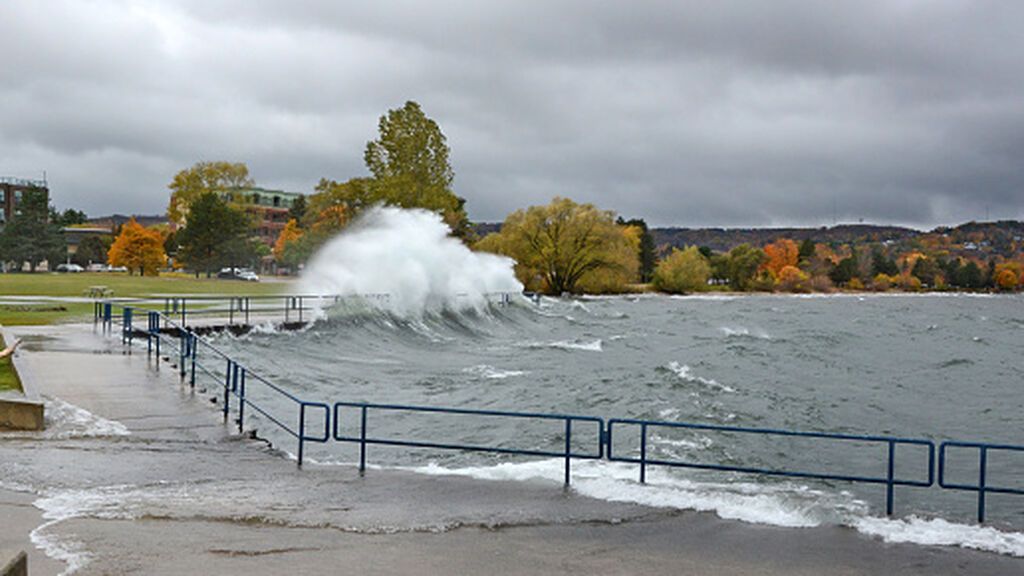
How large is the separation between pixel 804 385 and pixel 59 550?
2490cm

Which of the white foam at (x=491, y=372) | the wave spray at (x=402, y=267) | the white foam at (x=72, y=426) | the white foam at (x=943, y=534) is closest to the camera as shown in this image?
the white foam at (x=943, y=534)

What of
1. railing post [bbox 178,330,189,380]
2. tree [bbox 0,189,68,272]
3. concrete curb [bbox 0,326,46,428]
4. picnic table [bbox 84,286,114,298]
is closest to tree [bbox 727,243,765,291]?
tree [bbox 0,189,68,272]

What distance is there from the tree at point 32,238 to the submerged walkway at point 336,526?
96.9m

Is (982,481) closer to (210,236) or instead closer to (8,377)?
(8,377)

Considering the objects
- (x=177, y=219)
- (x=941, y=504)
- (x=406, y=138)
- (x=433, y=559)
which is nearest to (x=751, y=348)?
(x=941, y=504)

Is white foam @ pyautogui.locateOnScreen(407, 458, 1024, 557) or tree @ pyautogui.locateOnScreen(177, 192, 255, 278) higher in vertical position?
tree @ pyautogui.locateOnScreen(177, 192, 255, 278)

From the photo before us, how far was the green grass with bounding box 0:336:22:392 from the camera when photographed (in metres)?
17.5

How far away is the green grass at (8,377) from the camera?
57.4 feet

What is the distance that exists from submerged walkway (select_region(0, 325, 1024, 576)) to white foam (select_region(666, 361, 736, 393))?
54.1 ft

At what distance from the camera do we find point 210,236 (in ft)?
315

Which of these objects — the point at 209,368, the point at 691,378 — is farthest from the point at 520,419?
the point at 691,378

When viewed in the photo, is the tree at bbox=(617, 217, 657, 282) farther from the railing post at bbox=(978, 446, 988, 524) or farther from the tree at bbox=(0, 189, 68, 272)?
the railing post at bbox=(978, 446, 988, 524)

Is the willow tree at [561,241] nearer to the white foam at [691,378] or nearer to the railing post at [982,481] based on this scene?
the white foam at [691,378]

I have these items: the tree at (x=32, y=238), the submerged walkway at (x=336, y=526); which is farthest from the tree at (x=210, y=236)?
the submerged walkway at (x=336, y=526)
